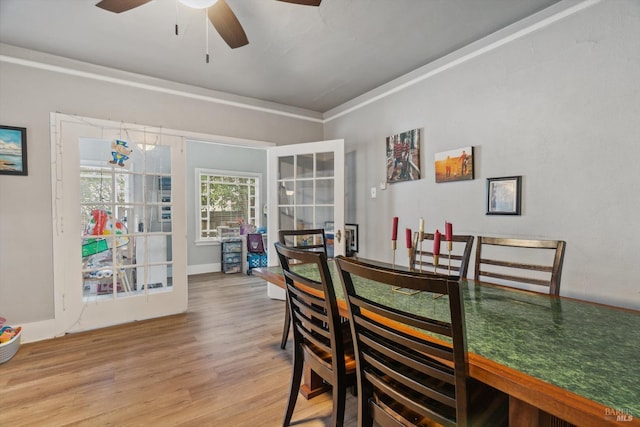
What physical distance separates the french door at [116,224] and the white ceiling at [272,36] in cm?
70

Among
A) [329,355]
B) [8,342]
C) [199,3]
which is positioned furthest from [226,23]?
[8,342]

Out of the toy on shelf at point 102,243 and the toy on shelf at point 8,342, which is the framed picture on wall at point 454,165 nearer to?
the toy on shelf at point 102,243

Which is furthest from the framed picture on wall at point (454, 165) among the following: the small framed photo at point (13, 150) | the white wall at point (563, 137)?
the small framed photo at point (13, 150)

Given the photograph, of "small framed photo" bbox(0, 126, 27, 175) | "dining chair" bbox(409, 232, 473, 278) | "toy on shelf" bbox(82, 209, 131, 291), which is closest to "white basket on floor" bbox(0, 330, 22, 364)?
"toy on shelf" bbox(82, 209, 131, 291)

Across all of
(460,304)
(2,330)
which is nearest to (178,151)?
(2,330)

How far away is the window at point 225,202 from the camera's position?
5882 mm

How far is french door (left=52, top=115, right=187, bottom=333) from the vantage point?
2.82 m

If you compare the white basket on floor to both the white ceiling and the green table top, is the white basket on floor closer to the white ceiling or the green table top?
the white ceiling

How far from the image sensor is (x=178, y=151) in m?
3.36

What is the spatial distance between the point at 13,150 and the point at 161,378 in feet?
7.89

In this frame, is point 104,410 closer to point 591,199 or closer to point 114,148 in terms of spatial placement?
point 114,148

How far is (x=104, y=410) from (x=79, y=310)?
5.19ft

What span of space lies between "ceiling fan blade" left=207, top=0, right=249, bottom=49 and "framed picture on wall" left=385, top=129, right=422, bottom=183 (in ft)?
6.10

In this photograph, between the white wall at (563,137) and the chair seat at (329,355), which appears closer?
the chair seat at (329,355)
